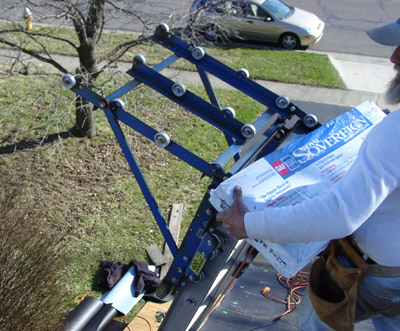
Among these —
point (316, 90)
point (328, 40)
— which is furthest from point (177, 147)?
point (328, 40)

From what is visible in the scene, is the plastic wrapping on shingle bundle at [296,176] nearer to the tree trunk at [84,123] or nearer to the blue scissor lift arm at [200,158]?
the blue scissor lift arm at [200,158]

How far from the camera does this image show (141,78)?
322 cm

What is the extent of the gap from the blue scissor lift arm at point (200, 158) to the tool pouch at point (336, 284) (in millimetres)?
486

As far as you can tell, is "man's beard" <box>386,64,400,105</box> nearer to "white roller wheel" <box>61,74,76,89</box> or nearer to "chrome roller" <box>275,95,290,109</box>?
"chrome roller" <box>275,95,290,109</box>

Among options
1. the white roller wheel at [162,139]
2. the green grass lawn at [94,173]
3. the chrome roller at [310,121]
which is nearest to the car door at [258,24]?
the green grass lawn at [94,173]

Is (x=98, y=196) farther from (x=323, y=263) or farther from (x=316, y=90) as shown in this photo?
(x=316, y=90)

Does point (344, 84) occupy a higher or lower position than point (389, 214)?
lower

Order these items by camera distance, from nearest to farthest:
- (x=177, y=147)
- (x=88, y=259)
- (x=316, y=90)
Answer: (x=177, y=147) < (x=88, y=259) < (x=316, y=90)

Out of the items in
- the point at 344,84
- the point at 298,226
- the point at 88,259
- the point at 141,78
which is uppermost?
the point at 141,78

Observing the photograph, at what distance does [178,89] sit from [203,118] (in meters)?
0.24

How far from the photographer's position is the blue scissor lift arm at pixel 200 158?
8.95 ft

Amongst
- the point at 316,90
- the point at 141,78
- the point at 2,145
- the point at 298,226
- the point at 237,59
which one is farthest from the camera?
the point at 237,59

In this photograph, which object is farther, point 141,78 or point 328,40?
point 328,40

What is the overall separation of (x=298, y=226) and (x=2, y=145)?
6.13m
